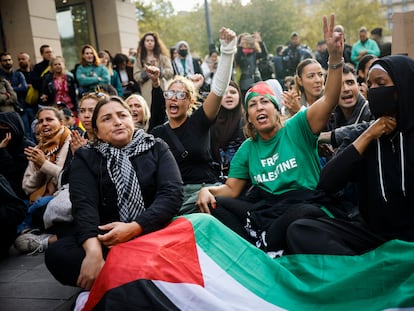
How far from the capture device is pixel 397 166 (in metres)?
2.91

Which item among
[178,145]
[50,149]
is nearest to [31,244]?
[50,149]

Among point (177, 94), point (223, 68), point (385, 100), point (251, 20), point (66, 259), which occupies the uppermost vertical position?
point (251, 20)

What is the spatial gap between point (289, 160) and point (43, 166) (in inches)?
120

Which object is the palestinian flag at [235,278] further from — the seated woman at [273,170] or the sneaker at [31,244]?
the sneaker at [31,244]

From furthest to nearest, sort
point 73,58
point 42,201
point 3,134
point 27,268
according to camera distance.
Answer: point 73,58, point 3,134, point 42,201, point 27,268

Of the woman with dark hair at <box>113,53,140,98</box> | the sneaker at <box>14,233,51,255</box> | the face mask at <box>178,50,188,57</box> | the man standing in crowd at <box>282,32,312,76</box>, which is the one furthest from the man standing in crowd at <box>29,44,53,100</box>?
the man standing in crowd at <box>282,32,312,76</box>

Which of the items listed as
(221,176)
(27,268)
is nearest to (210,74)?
(221,176)

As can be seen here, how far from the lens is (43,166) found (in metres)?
5.29

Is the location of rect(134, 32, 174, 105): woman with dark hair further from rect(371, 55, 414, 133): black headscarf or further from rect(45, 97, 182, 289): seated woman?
rect(371, 55, 414, 133): black headscarf

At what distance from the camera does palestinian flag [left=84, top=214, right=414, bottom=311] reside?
2.59 metres

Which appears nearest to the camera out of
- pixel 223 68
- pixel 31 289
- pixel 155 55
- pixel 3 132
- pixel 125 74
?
pixel 31 289

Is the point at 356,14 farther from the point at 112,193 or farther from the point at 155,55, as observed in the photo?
the point at 112,193

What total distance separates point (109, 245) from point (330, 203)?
1.67 meters

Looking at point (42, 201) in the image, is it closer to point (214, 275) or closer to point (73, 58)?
point (214, 275)
